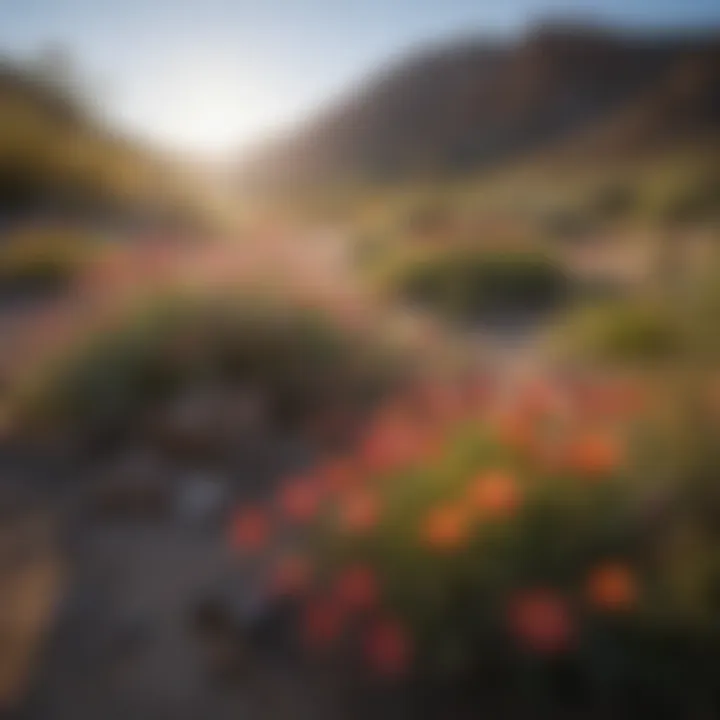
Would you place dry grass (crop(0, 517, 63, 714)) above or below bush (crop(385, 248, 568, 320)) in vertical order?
below

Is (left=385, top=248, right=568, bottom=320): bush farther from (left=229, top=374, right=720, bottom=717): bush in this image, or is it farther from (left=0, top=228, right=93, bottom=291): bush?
(left=229, top=374, right=720, bottom=717): bush

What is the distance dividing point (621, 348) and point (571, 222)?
8.05 ft

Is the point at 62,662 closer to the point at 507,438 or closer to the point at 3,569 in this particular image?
the point at 3,569

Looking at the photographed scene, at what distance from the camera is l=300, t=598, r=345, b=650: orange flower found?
1306 millimetres

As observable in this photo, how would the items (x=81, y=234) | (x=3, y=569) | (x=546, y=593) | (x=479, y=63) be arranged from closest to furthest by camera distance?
1. (x=546, y=593)
2. (x=3, y=569)
3. (x=479, y=63)
4. (x=81, y=234)

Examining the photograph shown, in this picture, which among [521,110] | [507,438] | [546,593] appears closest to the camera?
[546,593]

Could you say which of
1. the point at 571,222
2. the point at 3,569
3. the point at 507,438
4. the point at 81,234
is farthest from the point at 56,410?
the point at 571,222

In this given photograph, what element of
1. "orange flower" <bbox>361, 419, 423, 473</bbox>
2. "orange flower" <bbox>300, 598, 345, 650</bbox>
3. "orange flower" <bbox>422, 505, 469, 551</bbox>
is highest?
"orange flower" <bbox>361, 419, 423, 473</bbox>

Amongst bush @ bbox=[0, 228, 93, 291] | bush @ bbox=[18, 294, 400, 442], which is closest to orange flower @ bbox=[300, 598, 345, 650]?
bush @ bbox=[18, 294, 400, 442]

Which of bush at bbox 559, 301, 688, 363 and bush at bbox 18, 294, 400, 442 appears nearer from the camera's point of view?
bush at bbox 559, 301, 688, 363

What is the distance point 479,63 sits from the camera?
2.05 m

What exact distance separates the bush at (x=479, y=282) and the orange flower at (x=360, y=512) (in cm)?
219

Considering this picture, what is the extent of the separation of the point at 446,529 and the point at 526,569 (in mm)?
147

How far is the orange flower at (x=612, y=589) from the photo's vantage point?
1092mm
